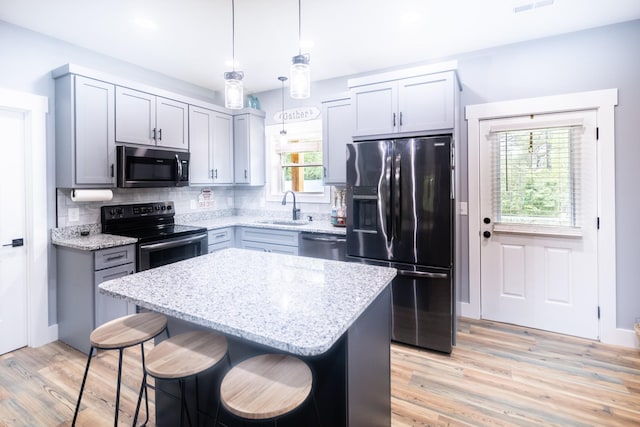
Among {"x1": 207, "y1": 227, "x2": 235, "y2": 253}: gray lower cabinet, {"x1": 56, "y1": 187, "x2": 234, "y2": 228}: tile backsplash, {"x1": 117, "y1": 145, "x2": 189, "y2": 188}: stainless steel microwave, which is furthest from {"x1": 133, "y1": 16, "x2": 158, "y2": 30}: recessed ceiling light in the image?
{"x1": 207, "y1": 227, "x2": 235, "y2": 253}: gray lower cabinet

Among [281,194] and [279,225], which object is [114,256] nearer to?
[279,225]

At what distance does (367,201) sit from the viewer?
117 inches

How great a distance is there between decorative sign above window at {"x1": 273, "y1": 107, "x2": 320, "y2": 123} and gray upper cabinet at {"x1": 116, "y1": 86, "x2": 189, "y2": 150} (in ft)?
3.87

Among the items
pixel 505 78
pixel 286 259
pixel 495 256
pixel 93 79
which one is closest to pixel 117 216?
pixel 93 79

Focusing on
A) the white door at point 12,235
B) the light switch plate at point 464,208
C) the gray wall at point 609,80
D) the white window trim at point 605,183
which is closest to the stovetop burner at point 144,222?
the white door at point 12,235

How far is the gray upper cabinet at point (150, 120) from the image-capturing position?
3129mm

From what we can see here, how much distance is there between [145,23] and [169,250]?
6.45ft

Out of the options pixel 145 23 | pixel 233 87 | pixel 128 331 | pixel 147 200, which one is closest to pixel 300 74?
pixel 233 87

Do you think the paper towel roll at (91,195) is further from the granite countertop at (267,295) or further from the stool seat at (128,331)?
the stool seat at (128,331)

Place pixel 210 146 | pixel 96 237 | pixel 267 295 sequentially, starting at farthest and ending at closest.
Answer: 1. pixel 210 146
2. pixel 96 237
3. pixel 267 295

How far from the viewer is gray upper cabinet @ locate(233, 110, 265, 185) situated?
433 centimetres

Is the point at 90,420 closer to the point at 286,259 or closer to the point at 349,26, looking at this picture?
the point at 286,259

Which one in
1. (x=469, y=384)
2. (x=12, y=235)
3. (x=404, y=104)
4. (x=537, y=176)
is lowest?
(x=469, y=384)

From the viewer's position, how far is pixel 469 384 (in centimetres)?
229
